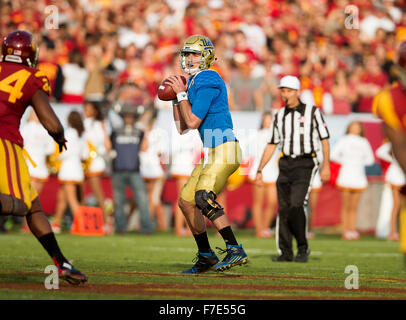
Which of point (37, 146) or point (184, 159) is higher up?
point (37, 146)

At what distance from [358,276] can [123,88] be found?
23.2 feet

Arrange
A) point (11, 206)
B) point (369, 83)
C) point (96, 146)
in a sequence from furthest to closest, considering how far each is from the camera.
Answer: point (369, 83) → point (96, 146) → point (11, 206)

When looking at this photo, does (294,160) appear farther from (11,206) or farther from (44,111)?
(11,206)

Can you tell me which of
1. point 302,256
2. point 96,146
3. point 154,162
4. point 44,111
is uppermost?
point 44,111

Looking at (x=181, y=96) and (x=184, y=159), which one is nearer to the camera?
(x=181, y=96)

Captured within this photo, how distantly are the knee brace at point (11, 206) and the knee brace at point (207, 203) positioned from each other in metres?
1.60

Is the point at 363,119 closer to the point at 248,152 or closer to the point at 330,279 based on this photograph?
the point at 248,152

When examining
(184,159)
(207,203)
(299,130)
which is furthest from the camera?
(184,159)

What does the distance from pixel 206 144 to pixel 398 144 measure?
2476mm

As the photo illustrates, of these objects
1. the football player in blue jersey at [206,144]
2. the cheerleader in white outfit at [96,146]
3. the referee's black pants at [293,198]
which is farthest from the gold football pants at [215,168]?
the cheerleader in white outfit at [96,146]

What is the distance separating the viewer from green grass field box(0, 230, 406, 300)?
5492 mm

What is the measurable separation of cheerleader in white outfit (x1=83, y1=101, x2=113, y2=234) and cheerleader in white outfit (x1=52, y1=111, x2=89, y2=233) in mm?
188

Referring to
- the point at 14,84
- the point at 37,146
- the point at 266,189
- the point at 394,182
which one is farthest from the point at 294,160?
the point at 37,146

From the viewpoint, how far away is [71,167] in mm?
12547
